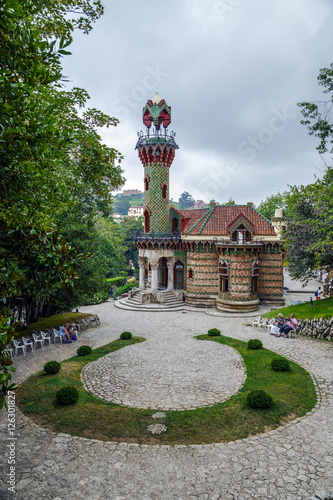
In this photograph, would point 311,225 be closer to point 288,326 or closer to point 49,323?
point 288,326

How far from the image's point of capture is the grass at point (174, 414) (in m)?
9.48

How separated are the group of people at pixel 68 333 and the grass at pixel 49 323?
3.38 ft

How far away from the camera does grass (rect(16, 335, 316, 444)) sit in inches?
373

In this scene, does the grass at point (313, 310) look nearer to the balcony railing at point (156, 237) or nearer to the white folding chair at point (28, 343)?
the balcony railing at point (156, 237)

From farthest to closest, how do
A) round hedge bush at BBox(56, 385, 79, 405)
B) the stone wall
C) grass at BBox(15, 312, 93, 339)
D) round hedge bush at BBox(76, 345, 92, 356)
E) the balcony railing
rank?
the balcony railing, the stone wall, grass at BBox(15, 312, 93, 339), round hedge bush at BBox(76, 345, 92, 356), round hedge bush at BBox(56, 385, 79, 405)

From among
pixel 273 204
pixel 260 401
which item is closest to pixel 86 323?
pixel 260 401

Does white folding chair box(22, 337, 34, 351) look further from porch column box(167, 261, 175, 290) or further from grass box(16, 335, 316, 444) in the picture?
porch column box(167, 261, 175, 290)

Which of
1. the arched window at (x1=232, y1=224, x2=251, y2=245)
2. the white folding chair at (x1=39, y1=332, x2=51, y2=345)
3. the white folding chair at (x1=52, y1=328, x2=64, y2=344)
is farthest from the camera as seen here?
the arched window at (x1=232, y1=224, x2=251, y2=245)

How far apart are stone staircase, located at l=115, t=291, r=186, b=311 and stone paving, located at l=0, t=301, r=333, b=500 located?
1949 centimetres

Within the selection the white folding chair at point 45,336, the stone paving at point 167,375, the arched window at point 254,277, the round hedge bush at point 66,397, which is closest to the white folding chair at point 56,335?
the white folding chair at point 45,336

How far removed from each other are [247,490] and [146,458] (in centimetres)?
254

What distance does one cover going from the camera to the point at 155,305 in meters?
30.5

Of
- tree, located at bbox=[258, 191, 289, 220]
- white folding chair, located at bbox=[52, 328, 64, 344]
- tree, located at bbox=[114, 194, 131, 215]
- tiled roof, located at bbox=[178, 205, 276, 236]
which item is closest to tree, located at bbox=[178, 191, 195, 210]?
tree, located at bbox=[114, 194, 131, 215]

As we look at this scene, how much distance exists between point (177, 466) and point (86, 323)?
15.8 meters
